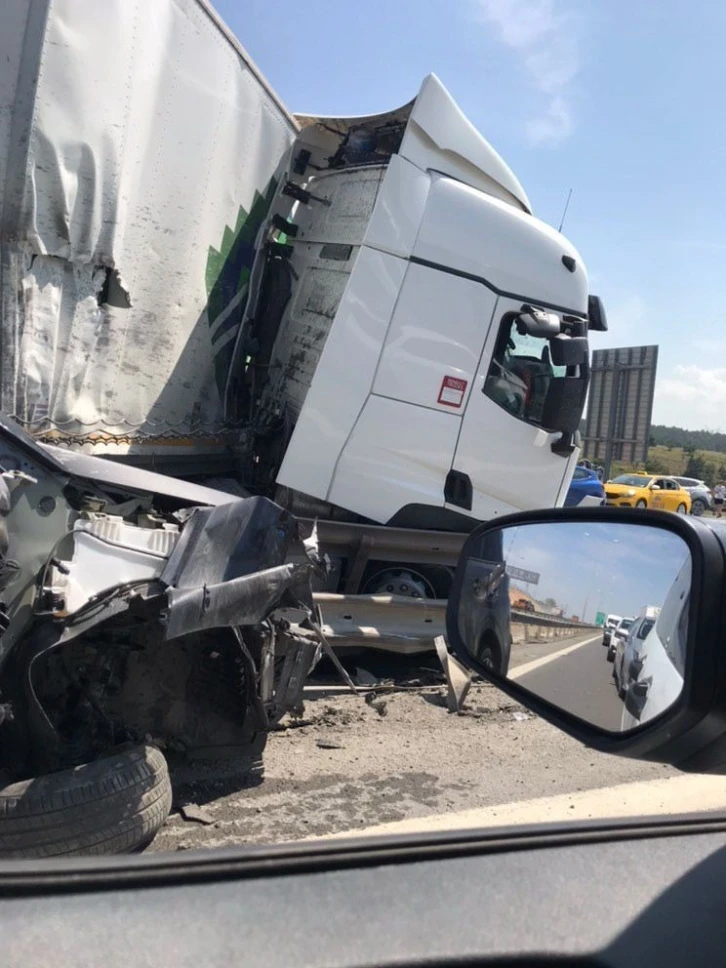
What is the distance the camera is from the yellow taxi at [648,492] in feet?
88.8

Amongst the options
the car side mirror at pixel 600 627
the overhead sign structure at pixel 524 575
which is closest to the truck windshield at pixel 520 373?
the car side mirror at pixel 600 627

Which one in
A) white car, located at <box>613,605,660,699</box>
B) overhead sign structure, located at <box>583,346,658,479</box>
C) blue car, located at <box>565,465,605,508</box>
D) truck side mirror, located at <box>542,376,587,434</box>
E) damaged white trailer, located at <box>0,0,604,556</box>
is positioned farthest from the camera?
overhead sign structure, located at <box>583,346,658,479</box>

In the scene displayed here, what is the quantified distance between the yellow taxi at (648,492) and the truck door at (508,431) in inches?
812

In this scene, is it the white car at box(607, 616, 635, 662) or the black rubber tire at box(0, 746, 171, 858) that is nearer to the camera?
the white car at box(607, 616, 635, 662)

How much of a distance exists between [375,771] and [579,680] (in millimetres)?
3418

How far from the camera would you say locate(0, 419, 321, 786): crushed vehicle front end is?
11.0ft

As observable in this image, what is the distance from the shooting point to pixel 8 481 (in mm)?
3320

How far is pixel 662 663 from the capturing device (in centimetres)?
129

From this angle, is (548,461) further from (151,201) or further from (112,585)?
(112,585)

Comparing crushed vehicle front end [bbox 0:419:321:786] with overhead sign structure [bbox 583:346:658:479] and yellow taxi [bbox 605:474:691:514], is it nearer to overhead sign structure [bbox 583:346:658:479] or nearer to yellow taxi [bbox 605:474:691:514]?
overhead sign structure [bbox 583:346:658:479]

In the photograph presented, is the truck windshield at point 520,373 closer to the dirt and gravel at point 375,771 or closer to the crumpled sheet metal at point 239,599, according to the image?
the dirt and gravel at point 375,771

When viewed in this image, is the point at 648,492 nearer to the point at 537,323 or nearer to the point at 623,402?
the point at 623,402

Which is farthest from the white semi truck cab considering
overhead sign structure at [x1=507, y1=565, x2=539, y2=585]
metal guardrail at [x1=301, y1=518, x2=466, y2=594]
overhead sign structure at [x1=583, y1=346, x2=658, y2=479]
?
overhead sign structure at [x1=583, y1=346, x2=658, y2=479]

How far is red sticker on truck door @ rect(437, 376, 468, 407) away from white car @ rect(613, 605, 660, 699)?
4753 millimetres
